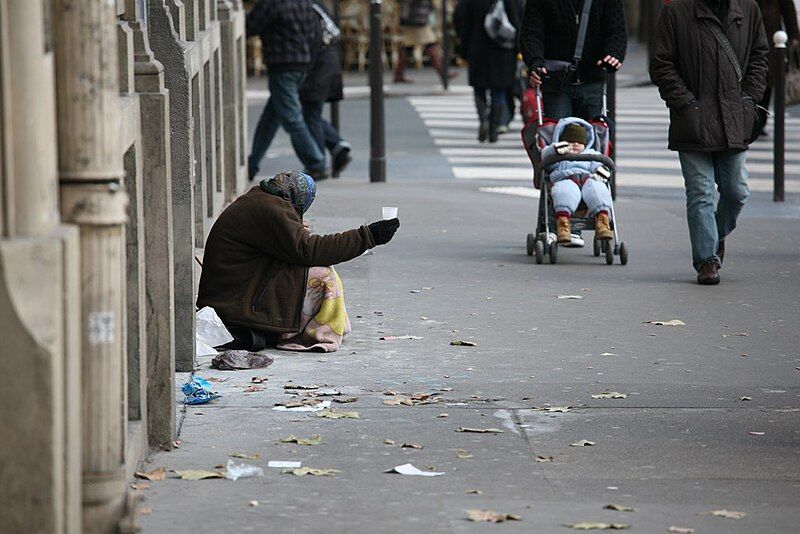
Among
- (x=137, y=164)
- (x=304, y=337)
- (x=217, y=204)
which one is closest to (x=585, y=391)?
(x=304, y=337)

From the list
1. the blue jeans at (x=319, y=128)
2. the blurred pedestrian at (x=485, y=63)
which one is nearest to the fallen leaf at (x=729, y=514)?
the blue jeans at (x=319, y=128)

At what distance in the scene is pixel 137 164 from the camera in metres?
5.32

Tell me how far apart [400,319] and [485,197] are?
5.55 m

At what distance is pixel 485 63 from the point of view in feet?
62.0

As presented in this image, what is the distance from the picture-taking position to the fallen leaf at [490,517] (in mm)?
4910

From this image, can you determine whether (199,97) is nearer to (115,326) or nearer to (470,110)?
(115,326)

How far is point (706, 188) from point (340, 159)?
252 inches

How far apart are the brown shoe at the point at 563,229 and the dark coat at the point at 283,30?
16.5 ft

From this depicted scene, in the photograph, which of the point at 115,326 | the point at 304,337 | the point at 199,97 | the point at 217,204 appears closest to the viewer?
the point at 115,326

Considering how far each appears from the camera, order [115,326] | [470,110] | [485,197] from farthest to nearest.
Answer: [470,110]
[485,197]
[115,326]

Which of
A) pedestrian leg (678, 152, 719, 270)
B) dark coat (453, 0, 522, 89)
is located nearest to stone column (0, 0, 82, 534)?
pedestrian leg (678, 152, 719, 270)

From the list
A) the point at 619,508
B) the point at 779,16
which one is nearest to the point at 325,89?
the point at 779,16

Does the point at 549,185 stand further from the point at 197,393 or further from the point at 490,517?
the point at 490,517

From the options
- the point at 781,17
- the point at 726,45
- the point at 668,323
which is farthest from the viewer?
the point at 781,17
